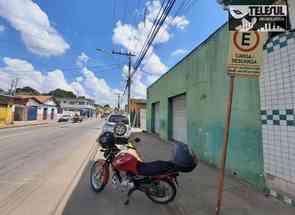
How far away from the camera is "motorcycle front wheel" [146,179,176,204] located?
3.66 m

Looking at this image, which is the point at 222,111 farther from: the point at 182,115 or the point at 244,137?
the point at 182,115

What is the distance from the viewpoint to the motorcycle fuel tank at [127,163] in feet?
12.3

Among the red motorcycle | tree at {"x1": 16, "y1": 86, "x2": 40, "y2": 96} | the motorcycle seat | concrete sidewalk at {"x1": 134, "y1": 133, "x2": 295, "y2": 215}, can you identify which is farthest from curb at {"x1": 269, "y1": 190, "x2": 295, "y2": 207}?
tree at {"x1": 16, "y1": 86, "x2": 40, "y2": 96}

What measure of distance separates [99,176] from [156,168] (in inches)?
56.0

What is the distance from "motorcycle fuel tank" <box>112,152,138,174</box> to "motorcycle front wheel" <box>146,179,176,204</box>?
0.43 m

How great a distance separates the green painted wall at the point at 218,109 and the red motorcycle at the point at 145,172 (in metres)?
1.83

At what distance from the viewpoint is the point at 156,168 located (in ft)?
11.7

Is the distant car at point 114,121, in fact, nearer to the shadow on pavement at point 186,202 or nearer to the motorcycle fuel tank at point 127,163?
the shadow on pavement at point 186,202

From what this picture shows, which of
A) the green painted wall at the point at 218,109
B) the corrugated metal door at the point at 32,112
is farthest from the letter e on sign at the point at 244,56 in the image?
the corrugated metal door at the point at 32,112

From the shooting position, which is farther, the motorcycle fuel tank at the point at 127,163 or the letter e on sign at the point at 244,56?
the motorcycle fuel tank at the point at 127,163

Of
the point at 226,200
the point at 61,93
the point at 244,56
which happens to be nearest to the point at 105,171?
the point at 226,200

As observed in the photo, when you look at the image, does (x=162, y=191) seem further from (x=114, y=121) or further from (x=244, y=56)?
(x=114, y=121)

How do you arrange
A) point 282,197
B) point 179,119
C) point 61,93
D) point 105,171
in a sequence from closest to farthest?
point 282,197 < point 105,171 < point 179,119 < point 61,93

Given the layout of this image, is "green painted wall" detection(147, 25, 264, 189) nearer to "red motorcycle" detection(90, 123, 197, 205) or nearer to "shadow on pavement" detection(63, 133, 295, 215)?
"shadow on pavement" detection(63, 133, 295, 215)
